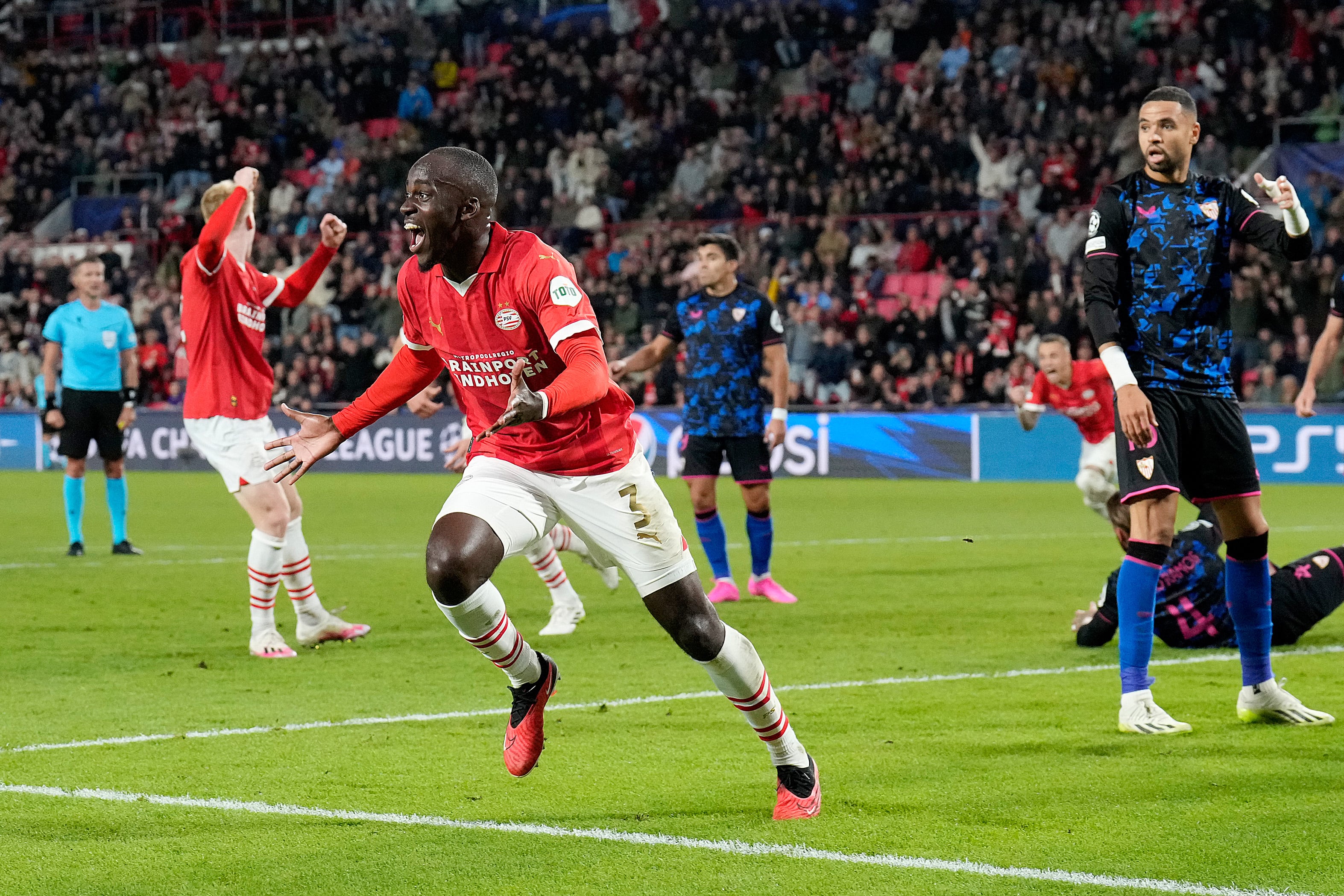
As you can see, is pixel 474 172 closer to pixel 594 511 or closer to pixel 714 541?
pixel 594 511

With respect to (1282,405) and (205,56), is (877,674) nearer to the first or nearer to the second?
(1282,405)

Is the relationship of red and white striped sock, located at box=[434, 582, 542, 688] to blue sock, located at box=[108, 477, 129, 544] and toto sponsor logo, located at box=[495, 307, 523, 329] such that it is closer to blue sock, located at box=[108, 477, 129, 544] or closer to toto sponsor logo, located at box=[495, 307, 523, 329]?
toto sponsor logo, located at box=[495, 307, 523, 329]

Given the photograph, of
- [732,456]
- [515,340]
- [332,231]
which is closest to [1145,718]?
[515,340]

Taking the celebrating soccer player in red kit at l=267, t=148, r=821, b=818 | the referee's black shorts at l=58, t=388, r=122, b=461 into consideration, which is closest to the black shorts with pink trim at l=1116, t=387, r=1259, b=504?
the celebrating soccer player in red kit at l=267, t=148, r=821, b=818

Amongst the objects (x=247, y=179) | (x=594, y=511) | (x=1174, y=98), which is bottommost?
(x=594, y=511)

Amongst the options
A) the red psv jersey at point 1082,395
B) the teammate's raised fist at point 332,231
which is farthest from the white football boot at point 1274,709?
the red psv jersey at point 1082,395

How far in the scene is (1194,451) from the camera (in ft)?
20.0

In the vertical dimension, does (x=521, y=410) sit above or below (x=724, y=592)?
above

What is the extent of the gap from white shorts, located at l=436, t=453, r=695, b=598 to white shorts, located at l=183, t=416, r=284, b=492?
138 inches

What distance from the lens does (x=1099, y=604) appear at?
829 cm

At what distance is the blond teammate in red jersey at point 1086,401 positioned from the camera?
11938 mm

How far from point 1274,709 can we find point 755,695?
8.03ft

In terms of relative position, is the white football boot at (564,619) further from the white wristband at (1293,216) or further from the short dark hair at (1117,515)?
the white wristband at (1293,216)

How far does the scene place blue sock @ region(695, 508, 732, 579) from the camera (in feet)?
34.7
